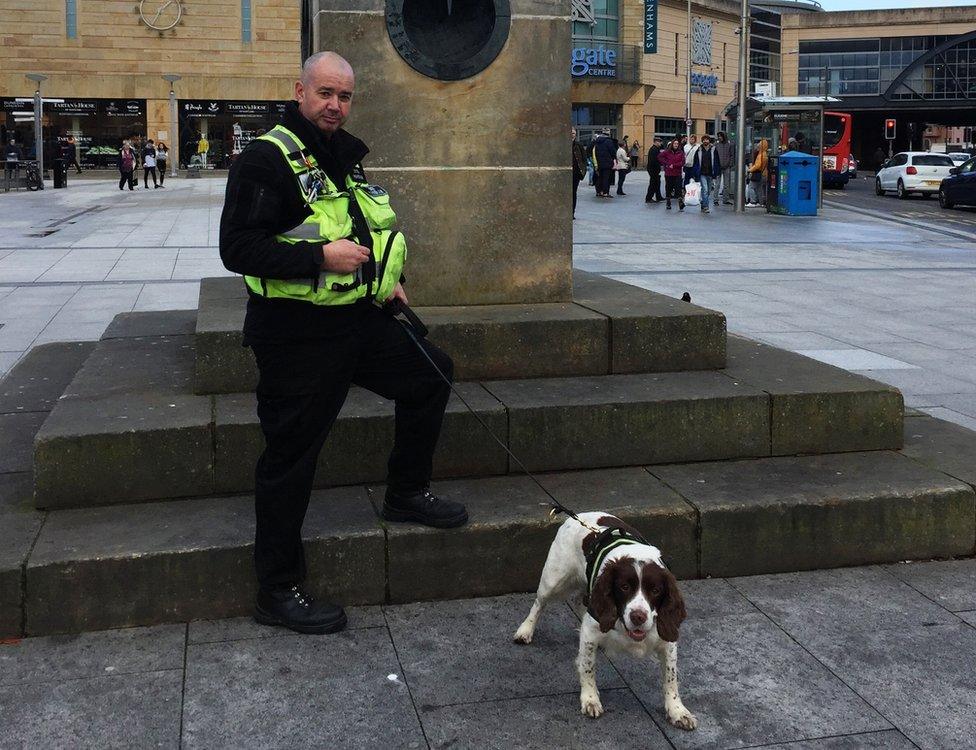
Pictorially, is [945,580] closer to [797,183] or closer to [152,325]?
[152,325]

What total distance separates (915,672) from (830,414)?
1806 millimetres

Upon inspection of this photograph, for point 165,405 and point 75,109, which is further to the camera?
point 75,109

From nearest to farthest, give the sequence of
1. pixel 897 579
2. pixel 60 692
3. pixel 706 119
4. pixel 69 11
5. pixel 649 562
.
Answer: pixel 649 562 < pixel 60 692 < pixel 897 579 < pixel 69 11 < pixel 706 119

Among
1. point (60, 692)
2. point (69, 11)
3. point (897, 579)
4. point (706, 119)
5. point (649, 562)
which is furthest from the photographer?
point (706, 119)

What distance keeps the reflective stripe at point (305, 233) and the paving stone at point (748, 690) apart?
69.7 inches

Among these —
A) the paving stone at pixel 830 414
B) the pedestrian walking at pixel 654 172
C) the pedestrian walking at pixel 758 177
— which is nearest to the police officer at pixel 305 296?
the paving stone at pixel 830 414

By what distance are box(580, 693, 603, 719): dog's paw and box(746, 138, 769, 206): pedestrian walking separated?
24823mm

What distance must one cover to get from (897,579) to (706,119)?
7449 centimetres

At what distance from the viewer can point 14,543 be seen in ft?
13.8

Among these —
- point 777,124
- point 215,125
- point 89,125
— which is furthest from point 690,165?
point 89,125

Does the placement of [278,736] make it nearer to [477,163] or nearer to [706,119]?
[477,163]

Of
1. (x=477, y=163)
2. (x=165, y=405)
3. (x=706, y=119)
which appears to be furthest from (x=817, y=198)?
(x=706, y=119)

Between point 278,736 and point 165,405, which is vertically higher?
point 165,405

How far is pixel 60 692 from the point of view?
11.8 ft
